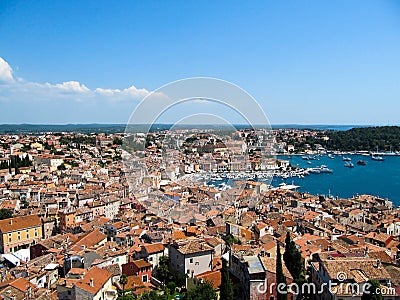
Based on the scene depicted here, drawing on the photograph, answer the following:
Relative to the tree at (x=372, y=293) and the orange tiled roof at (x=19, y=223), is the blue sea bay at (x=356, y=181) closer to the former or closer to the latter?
the tree at (x=372, y=293)

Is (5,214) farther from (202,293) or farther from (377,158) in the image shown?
(377,158)

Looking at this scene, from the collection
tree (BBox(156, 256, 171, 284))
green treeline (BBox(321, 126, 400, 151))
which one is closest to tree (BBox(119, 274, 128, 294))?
tree (BBox(156, 256, 171, 284))

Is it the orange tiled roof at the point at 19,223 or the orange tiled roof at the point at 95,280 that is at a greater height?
the orange tiled roof at the point at 95,280

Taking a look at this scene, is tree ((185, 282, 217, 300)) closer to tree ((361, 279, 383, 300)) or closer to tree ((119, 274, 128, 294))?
tree ((119, 274, 128, 294))

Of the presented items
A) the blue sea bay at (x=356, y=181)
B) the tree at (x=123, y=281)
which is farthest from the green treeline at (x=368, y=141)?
the tree at (x=123, y=281)

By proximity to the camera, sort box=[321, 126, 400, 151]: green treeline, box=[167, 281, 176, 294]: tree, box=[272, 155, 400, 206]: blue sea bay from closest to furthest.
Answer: box=[167, 281, 176, 294]: tree
box=[272, 155, 400, 206]: blue sea bay
box=[321, 126, 400, 151]: green treeline

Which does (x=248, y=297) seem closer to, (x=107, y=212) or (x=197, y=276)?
(x=197, y=276)

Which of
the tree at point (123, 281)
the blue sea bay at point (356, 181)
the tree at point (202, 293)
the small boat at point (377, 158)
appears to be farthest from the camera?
the small boat at point (377, 158)

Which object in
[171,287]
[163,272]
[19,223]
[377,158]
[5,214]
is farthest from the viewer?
[377,158]

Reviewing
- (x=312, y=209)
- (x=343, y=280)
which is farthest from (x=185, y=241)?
(x=312, y=209)

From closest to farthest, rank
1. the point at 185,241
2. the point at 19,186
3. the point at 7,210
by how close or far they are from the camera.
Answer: the point at 185,241 → the point at 7,210 → the point at 19,186

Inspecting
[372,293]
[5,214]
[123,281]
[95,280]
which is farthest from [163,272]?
[5,214]
